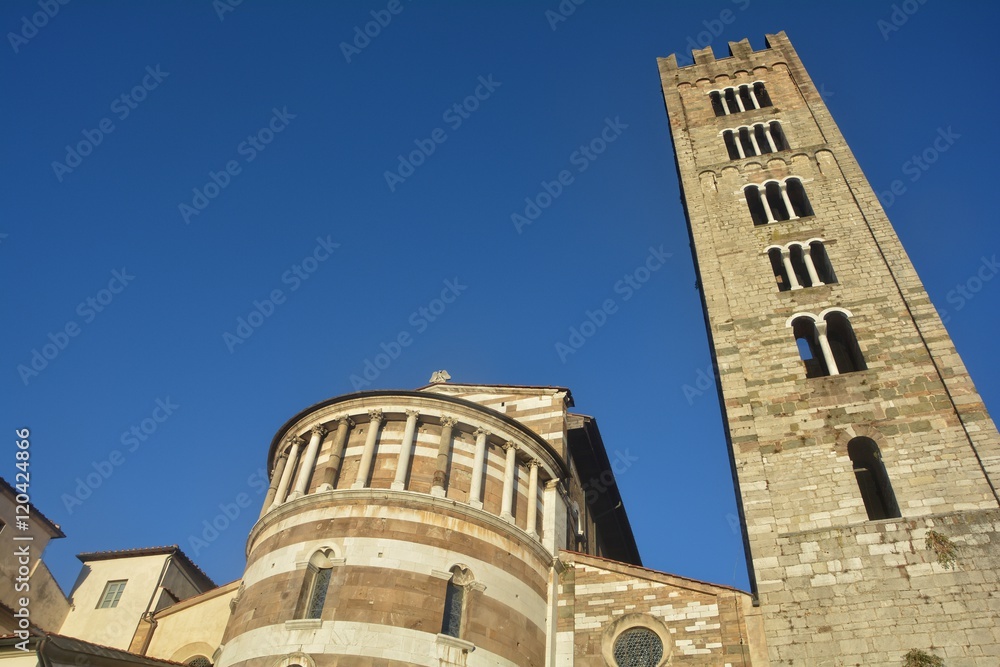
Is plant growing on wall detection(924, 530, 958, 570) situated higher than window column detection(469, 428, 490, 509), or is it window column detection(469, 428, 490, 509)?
window column detection(469, 428, 490, 509)

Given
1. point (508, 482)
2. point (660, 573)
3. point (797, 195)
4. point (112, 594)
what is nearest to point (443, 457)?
point (508, 482)

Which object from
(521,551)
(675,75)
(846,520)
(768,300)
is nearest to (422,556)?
(521,551)

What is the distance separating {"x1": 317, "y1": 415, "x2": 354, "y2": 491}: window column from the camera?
60.3 feet

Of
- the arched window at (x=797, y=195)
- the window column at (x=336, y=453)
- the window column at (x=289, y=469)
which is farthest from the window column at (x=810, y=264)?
the window column at (x=289, y=469)

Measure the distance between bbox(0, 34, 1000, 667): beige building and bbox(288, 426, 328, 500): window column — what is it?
0.09 m

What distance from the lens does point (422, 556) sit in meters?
16.7

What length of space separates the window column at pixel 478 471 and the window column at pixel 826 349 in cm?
953

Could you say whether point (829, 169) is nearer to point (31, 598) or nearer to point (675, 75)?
point (675, 75)

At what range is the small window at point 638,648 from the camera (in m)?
16.5

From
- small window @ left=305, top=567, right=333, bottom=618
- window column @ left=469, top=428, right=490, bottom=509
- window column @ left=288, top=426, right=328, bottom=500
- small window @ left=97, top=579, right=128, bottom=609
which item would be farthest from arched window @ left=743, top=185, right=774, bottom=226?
small window @ left=97, top=579, right=128, bottom=609

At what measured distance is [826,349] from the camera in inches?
782

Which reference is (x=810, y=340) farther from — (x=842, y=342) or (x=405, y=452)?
(x=405, y=452)

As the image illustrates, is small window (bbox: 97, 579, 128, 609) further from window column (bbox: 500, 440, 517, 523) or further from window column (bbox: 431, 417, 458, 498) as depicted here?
window column (bbox: 500, 440, 517, 523)

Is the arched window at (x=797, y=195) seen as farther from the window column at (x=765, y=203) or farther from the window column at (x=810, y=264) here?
the window column at (x=810, y=264)
